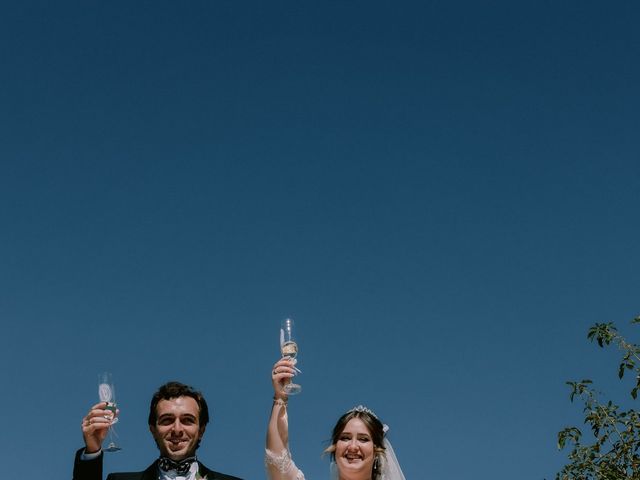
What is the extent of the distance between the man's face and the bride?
28.2 inches

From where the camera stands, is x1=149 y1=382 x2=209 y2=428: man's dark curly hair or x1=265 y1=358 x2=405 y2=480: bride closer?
x1=265 y1=358 x2=405 y2=480: bride

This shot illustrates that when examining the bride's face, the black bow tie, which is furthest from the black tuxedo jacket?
the bride's face

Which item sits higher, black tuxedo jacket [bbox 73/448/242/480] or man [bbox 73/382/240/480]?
man [bbox 73/382/240/480]

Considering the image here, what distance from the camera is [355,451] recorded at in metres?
9.79

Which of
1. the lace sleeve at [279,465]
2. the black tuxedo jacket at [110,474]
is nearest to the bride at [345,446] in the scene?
the lace sleeve at [279,465]

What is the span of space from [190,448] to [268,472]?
761mm

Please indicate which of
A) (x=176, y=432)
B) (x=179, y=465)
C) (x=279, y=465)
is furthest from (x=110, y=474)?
(x=279, y=465)

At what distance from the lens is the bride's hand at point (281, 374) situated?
28.2ft

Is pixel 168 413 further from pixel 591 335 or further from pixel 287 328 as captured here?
pixel 591 335

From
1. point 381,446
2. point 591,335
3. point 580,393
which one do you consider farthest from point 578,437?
point 381,446

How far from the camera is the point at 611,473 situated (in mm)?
14914

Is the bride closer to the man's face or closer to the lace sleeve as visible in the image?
the lace sleeve

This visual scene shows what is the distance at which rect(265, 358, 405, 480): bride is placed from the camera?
8.77m

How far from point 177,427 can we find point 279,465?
1007mm
